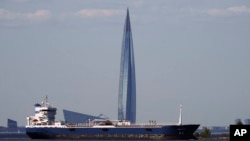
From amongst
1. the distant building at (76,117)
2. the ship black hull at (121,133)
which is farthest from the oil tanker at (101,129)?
the distant building at (76,117)

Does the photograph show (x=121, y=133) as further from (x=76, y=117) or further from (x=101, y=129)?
(x=76, y=117)

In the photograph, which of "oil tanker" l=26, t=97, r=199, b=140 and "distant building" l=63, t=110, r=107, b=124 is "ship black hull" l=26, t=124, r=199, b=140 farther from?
"distant building" l=63, t=110, r=107, b=124

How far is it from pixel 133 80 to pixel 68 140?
70.4 metres

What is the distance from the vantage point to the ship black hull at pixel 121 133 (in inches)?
4899

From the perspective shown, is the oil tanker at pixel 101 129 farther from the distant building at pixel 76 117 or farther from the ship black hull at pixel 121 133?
the distant building at pixel 76 117

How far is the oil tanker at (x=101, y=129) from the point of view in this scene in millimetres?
125000

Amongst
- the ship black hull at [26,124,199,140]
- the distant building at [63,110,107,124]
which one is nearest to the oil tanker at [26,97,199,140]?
the ship black hull at [26,124,199,140]

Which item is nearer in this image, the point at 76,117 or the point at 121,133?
the point at 121,133

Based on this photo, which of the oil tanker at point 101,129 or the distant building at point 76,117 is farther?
the distant building at point 76,117

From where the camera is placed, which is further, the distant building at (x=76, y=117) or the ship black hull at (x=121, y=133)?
the distant building at (x=76, y=117)

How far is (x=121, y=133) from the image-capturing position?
12738 cm

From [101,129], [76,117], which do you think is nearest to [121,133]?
[101,129]

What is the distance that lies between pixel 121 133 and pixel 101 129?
4322 mm

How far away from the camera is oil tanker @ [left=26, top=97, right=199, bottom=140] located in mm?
125000
